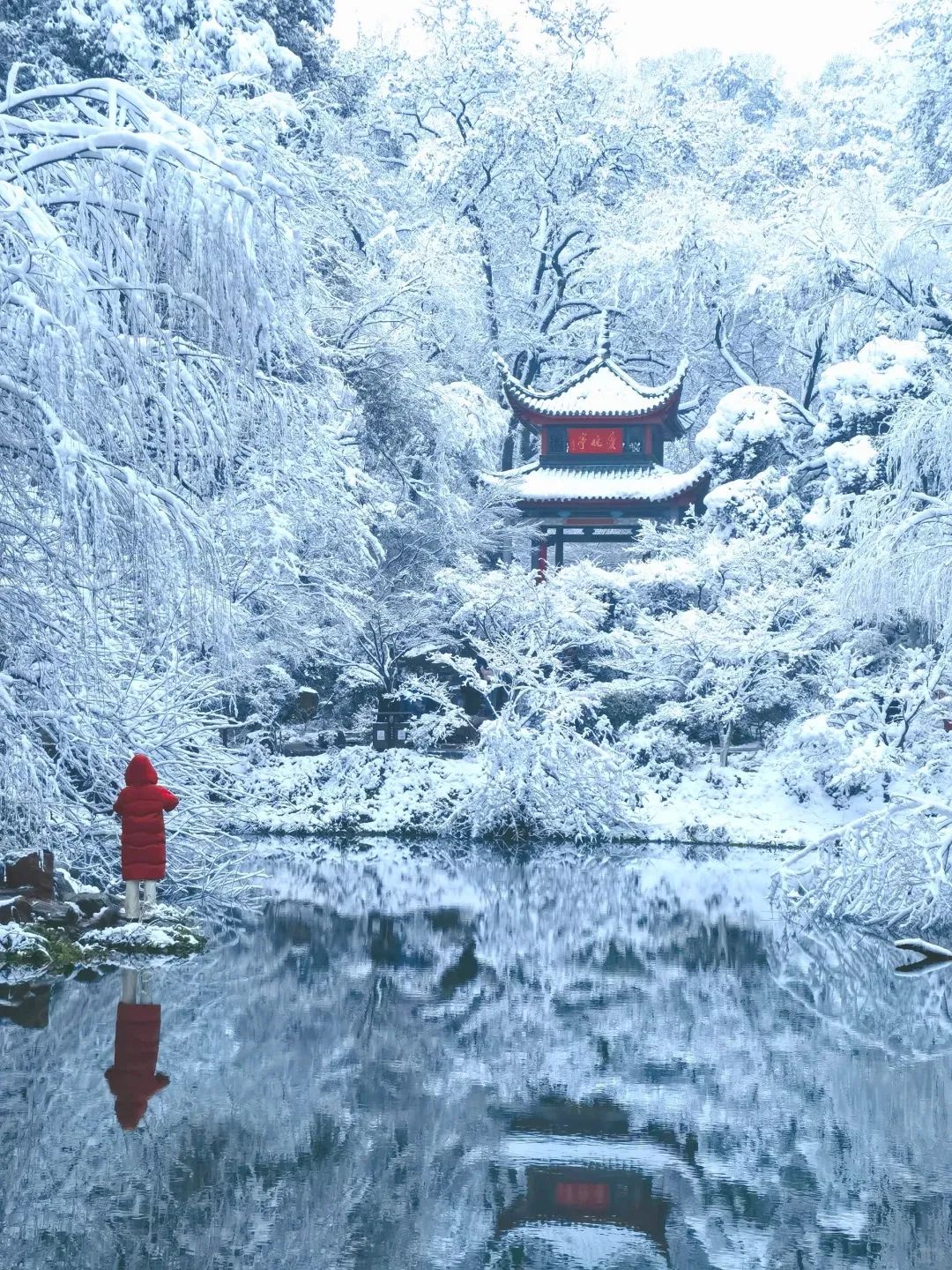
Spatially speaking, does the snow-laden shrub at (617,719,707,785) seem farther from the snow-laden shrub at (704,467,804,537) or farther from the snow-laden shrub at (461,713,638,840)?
the snow-laden shrub at (704,467,804,537)

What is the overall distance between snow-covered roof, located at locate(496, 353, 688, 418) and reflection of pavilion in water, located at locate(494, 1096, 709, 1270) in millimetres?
23191

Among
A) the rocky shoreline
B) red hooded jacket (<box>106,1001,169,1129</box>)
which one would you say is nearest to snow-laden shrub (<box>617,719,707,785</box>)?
the rocky shoreline

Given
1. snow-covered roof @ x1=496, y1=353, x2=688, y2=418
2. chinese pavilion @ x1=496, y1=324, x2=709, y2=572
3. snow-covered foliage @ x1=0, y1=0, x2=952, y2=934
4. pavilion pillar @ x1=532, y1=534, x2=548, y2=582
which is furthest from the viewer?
snow-covered roof @ x1=496, y1=353, x2=688, y2=418

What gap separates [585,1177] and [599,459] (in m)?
24.5

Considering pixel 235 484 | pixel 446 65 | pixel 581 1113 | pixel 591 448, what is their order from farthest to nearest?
pixel 446 65
pixel 591 448
pixel 235 484
pixel 581 1113

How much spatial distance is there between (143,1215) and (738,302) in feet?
89.0

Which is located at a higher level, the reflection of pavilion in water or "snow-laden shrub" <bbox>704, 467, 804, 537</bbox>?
"snow-laden shrub" <bbox>704, 467, 804, 537</bbox>

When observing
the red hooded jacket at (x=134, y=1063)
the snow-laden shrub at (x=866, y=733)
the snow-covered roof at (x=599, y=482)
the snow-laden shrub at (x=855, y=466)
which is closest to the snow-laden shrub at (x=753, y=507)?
the snow-laden shrub at (x=855, y=466)

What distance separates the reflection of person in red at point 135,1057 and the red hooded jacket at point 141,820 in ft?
4.73

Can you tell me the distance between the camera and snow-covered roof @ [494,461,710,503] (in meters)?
27.2

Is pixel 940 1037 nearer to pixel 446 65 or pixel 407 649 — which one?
pixel 407 649

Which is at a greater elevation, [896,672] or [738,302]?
[738,302]

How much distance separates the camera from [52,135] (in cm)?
873

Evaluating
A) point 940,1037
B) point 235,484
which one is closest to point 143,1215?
point 940,1037
